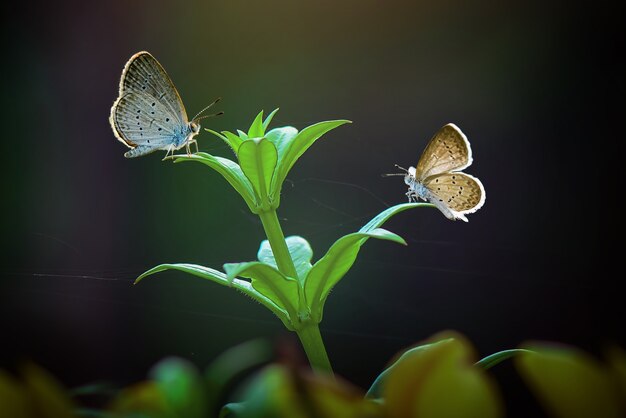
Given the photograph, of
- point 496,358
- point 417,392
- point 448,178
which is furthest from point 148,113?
point 417,392

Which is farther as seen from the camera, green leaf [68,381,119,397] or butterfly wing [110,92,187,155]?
butterfly wing [110,92,187,155]

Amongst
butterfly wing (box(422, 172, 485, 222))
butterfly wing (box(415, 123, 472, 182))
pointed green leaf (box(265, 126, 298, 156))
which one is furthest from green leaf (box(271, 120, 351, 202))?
butterfly wing (box(422, 172, 485, 222))

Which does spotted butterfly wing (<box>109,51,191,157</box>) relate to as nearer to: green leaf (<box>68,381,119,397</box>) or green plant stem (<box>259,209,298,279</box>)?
green plant stem (<box>259,209,298,279</box>)

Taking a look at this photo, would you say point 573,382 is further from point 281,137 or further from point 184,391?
point 281,137

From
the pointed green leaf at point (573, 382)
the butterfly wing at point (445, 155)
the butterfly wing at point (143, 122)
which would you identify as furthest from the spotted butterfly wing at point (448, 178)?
the pointed green leaf at point (573, 382)

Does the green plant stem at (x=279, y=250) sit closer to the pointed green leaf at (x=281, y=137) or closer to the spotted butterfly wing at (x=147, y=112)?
the pointed green leaf at (x=281, y=137)

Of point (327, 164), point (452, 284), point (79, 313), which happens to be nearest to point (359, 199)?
point (327, 164)
